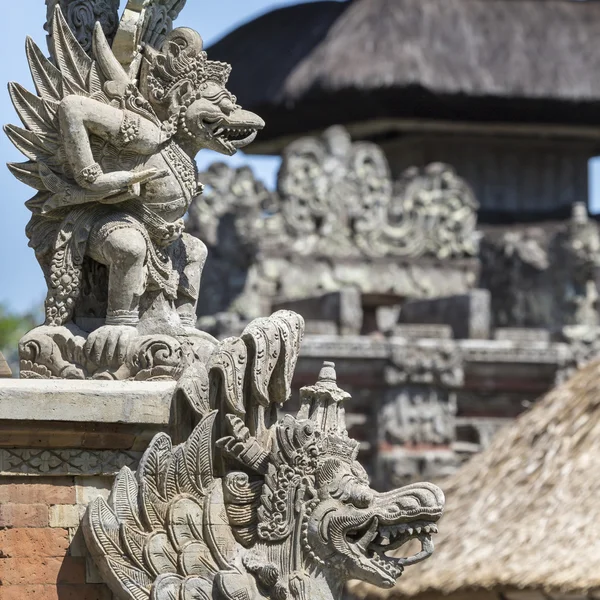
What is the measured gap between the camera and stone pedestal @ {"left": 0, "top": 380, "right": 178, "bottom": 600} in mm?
7828

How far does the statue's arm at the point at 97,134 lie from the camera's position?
816 centimetres

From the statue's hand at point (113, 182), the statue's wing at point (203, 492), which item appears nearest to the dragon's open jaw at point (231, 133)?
the statue's hand at point (113, 182)

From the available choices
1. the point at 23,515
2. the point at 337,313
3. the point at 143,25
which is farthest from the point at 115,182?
the point at 337,313

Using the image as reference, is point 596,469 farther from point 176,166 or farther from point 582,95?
point 582,95

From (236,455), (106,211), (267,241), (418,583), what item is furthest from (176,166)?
(267,241)

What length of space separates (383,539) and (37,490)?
1.31 m

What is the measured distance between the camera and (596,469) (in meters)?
15.6

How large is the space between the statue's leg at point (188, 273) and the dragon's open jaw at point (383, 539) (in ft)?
3.83

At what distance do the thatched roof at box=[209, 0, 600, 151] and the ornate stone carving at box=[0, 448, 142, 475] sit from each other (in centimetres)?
2124

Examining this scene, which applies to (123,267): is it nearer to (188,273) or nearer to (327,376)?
(188,273)

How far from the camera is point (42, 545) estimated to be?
784 cm

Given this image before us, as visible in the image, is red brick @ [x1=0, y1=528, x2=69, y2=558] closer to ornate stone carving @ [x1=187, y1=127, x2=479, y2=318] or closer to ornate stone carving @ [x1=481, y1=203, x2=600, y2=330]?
ornate stone carving @ [x1=187, y1=127, x2=479, y2=318]

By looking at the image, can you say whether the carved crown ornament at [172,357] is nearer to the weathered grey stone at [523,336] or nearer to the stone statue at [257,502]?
the stone statue at [257,502]

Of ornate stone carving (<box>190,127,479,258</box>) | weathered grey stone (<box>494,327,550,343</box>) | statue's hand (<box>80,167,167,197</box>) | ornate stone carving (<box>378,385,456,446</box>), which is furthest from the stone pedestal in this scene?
ornate stone carving (<box>190,127,479,258</box>)
